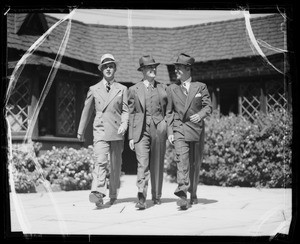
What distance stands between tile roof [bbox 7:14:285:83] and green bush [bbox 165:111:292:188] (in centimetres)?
253

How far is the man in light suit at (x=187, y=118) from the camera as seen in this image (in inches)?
243

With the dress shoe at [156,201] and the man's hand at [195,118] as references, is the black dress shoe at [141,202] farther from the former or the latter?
the man's hand at [195,118]

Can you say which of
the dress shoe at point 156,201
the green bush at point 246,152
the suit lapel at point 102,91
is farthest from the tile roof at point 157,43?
the dress shoe at point 156,201

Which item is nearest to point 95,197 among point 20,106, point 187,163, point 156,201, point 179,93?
point 156,201

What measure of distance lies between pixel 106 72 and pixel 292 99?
9.08ft

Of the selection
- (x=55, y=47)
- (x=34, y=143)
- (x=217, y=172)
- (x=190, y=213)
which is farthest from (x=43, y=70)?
(x=190, y=213)

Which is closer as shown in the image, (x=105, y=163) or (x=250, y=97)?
(x=105, y=163)

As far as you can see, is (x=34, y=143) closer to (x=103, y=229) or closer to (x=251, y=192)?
(x=251, y=192)

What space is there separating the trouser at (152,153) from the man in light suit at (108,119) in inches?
13.0

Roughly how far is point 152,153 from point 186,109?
793 millimetres

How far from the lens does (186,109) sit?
20.5ft

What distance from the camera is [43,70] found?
10805mm

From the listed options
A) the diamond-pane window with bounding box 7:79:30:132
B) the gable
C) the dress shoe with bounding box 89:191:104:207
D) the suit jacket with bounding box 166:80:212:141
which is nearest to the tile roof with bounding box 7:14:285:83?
the gable

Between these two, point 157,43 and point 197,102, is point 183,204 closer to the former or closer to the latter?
point 197,102
